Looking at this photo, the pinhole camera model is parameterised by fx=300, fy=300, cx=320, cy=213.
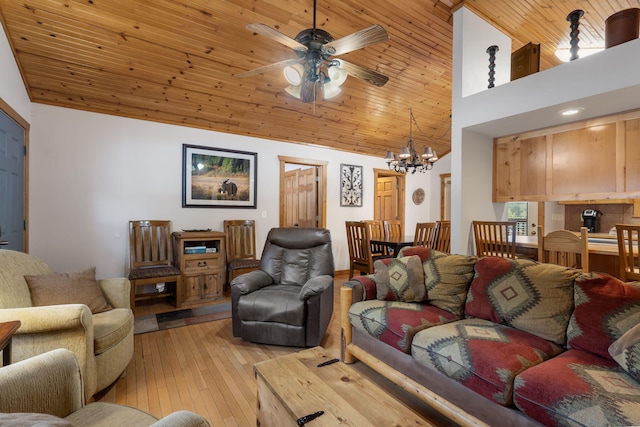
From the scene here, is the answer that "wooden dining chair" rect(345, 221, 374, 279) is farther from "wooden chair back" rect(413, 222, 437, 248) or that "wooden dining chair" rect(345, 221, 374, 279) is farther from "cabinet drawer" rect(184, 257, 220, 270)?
"cabinet drawer" rect(184, 257, 220, 270)

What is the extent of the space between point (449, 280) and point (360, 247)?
2.20m

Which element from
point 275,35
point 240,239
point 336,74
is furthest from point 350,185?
point 275,35

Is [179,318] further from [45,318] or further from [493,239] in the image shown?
[493,239]

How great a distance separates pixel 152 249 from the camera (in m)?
3.83

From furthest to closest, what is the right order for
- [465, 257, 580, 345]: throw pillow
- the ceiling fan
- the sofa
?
the ceiling fan
[465, 257, 580, 345]: throw pillow
the sofa

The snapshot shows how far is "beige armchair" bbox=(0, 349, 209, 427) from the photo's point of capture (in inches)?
39.2

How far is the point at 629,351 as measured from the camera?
1321 mm

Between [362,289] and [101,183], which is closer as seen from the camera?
[362,289]

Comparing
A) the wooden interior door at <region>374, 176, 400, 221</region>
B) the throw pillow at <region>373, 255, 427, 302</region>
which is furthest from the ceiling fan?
the wooden interior door at <region>374, 176, 400, 221</region>

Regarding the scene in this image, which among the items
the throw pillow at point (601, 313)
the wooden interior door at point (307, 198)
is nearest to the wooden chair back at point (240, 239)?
the wooden interior door at point (307, 198)

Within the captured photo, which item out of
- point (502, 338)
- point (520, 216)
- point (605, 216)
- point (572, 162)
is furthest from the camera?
point (520, 216)

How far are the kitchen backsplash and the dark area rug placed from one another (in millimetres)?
5809

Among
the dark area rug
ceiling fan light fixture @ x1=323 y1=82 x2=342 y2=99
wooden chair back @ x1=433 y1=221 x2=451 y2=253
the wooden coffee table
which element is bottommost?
the dark area rug

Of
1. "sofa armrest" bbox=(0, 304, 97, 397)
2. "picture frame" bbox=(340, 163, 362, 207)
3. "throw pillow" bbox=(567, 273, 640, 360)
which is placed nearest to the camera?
"throw pillow" bbox=(567, 273, 640, 360)
